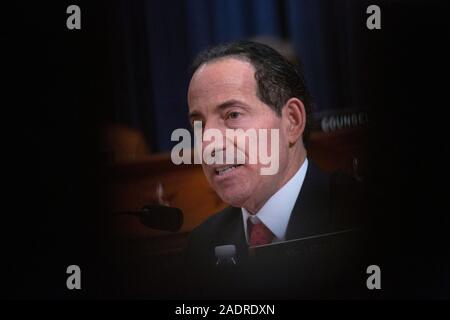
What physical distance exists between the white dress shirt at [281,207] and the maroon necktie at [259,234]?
0.02 m

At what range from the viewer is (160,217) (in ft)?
12.1

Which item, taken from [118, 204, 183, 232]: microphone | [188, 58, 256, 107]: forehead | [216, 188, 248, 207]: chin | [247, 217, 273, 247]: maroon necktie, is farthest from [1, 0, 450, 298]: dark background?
[247, 217, 273, 247]: maroon necktie

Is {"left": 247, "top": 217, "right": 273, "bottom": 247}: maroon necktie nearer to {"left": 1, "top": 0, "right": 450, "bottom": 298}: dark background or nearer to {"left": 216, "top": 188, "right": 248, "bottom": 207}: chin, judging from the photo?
{"left": 216, "top": 188, "right": 248, "bottom": 207}: chin

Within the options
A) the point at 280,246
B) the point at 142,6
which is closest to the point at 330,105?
the point at 280,246

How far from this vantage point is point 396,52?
3.83 meters

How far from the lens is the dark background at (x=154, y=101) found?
3.69m

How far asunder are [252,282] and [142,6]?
1.42 meters

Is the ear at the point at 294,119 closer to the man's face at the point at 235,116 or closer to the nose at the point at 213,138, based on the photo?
the man's face at the point at 235,116

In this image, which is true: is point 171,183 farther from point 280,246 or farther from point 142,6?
point 142,6

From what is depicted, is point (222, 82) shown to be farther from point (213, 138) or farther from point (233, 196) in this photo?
point (233, 196)

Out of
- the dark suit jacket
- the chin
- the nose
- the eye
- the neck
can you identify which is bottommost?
the dark suit jacket

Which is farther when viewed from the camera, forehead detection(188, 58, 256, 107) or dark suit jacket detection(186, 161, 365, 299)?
dark suit jacket detection(186, 161, 365, 299)

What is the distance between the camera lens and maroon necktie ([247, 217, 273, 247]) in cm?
370

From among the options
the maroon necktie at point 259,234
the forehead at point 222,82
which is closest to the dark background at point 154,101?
the forehead at point 222,82
